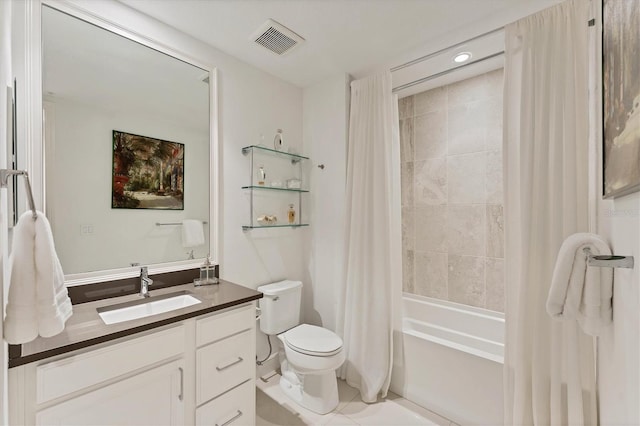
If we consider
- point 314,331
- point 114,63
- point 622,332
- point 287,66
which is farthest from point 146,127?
point 622,332

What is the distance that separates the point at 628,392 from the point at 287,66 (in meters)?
2.50

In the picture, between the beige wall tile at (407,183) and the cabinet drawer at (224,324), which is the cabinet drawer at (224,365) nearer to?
the cabinet drawer at (224,324)

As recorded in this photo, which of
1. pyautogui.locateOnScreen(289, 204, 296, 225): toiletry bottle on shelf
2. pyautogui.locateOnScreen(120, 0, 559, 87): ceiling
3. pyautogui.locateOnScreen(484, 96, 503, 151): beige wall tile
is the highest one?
pyautogui.locateOnScreen(120, 0, 559, 87): ceiling

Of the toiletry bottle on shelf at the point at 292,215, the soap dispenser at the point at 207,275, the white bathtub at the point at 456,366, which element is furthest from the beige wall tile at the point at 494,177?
the soap dispenser at the point at 207,275

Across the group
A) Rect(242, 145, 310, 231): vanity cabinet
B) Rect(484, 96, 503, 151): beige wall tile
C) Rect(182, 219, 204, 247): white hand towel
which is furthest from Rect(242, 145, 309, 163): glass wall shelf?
Rect(484, 96, 503, 151): beige wall tile

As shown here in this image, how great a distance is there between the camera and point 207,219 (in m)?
2.01

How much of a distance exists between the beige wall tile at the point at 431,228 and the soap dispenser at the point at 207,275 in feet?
6.25

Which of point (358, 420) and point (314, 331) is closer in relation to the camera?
point (358, 420)

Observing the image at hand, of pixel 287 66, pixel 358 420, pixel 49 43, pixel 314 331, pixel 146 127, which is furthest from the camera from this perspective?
pixel 287 66

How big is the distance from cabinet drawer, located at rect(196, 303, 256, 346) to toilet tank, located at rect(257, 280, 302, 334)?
0.54 meters

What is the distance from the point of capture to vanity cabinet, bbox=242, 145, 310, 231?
2279 mm

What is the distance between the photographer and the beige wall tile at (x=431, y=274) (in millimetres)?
2660

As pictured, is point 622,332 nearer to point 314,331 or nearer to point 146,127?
point 314,331

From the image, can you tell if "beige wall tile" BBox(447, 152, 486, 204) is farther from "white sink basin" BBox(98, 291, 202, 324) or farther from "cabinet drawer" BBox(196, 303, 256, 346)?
"white sink basin" BBox(98, 291, 202, 324)
